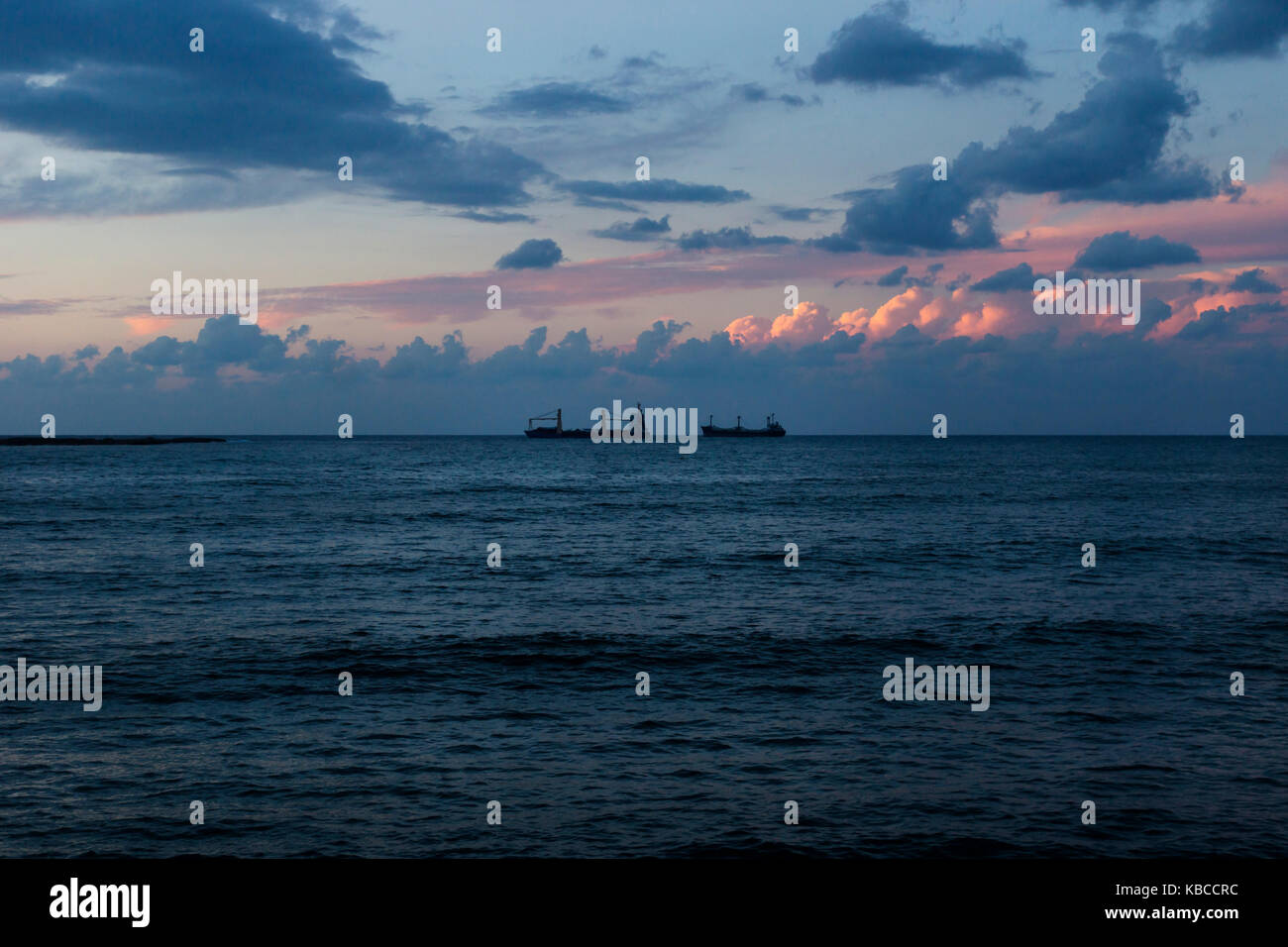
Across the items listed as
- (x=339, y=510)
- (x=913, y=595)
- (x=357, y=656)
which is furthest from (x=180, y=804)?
(x=339, y=510)

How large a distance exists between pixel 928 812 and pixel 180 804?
11220 mm

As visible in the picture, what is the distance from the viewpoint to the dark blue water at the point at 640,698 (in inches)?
532

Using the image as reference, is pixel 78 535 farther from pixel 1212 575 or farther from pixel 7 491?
pixel 1212 575

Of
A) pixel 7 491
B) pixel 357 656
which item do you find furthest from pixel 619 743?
pixel 7 491

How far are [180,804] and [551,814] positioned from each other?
223 inches

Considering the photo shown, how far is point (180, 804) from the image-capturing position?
14.2 meters

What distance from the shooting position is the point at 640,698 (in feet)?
66.7

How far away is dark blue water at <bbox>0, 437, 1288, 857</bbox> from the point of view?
44.3ft

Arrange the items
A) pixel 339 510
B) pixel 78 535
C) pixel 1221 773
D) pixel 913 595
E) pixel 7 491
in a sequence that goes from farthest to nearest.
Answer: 1. pixel 7 491
2. pixel 339 510
3. pixel 78 535
4. pixel 913 595
5. pixel 1221 773
